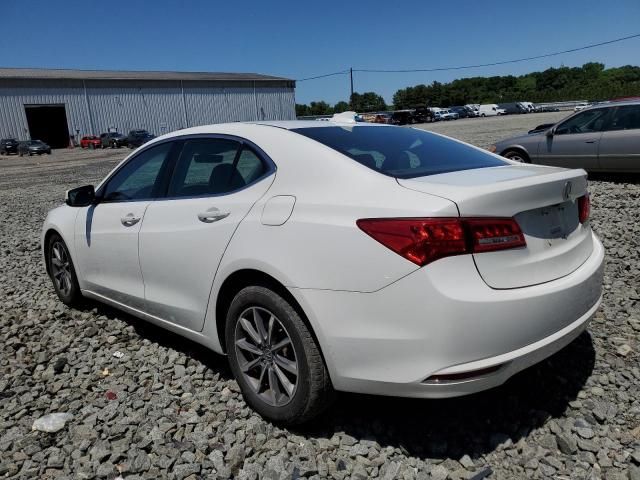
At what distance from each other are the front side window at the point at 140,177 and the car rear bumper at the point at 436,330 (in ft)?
5.72

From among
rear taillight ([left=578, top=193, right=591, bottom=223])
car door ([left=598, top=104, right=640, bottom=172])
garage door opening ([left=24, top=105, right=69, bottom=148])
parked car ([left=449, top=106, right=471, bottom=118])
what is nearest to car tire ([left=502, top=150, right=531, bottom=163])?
car door ([left=598, top=104, right=640, bottom=172])

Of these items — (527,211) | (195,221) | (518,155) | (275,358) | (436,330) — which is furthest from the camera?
(518,155)

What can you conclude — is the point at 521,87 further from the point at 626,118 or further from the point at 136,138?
the point at 626,118

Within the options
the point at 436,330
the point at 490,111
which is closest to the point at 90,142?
the point at 490,111

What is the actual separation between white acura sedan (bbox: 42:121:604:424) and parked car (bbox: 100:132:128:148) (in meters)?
45.1

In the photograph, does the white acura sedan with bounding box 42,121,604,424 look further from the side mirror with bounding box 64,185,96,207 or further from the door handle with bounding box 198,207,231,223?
the side mirror with bounding box 64,185,96,207

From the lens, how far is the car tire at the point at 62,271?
4.67 meters

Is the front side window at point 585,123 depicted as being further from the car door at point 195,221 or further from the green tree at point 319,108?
the green tree at point 319,108

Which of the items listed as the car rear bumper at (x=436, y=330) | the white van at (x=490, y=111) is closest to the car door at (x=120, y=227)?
the car rear bumper at (x=436, y=330)

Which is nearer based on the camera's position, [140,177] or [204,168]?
[204,168]

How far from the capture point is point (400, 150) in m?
3.13

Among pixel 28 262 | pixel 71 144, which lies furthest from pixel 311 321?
pixel 71 144

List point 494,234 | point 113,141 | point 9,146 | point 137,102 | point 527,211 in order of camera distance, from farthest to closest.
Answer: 1. point 137,102
2. point 113,141
3. point 9,146
4. point 527,211
5. point 494,234

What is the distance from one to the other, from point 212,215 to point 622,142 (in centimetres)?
842
